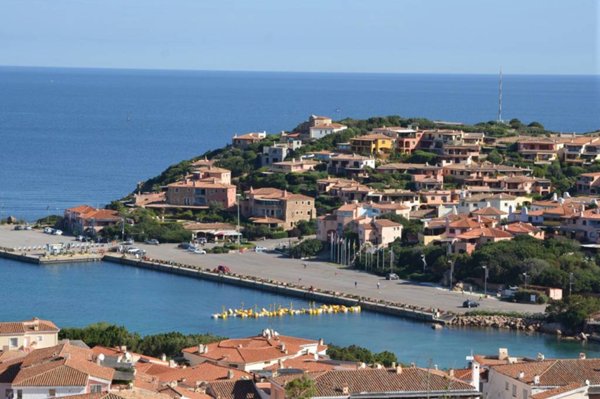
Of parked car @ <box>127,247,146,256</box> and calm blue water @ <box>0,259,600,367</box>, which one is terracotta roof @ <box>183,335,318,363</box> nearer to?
calm blue water @ <box>0,259,600,367</box>

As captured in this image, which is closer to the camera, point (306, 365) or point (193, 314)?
point (306, 365)

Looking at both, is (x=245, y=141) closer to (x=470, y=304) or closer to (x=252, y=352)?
(x=470, y=304)

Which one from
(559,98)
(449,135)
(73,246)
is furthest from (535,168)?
(559,98)

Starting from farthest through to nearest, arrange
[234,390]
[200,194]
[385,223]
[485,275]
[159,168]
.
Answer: [159,168] → [200,194] → [385,223] → [485,275] → [234,390]

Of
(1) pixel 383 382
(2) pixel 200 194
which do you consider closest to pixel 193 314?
(2) pixel 200 194

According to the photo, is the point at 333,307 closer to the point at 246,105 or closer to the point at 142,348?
the point at 142,348

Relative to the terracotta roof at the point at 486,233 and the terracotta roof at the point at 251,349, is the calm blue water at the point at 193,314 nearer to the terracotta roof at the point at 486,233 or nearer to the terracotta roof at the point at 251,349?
the terracotta roof at the point at 251,349

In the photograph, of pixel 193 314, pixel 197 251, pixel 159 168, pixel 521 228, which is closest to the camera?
pixel 193 314
